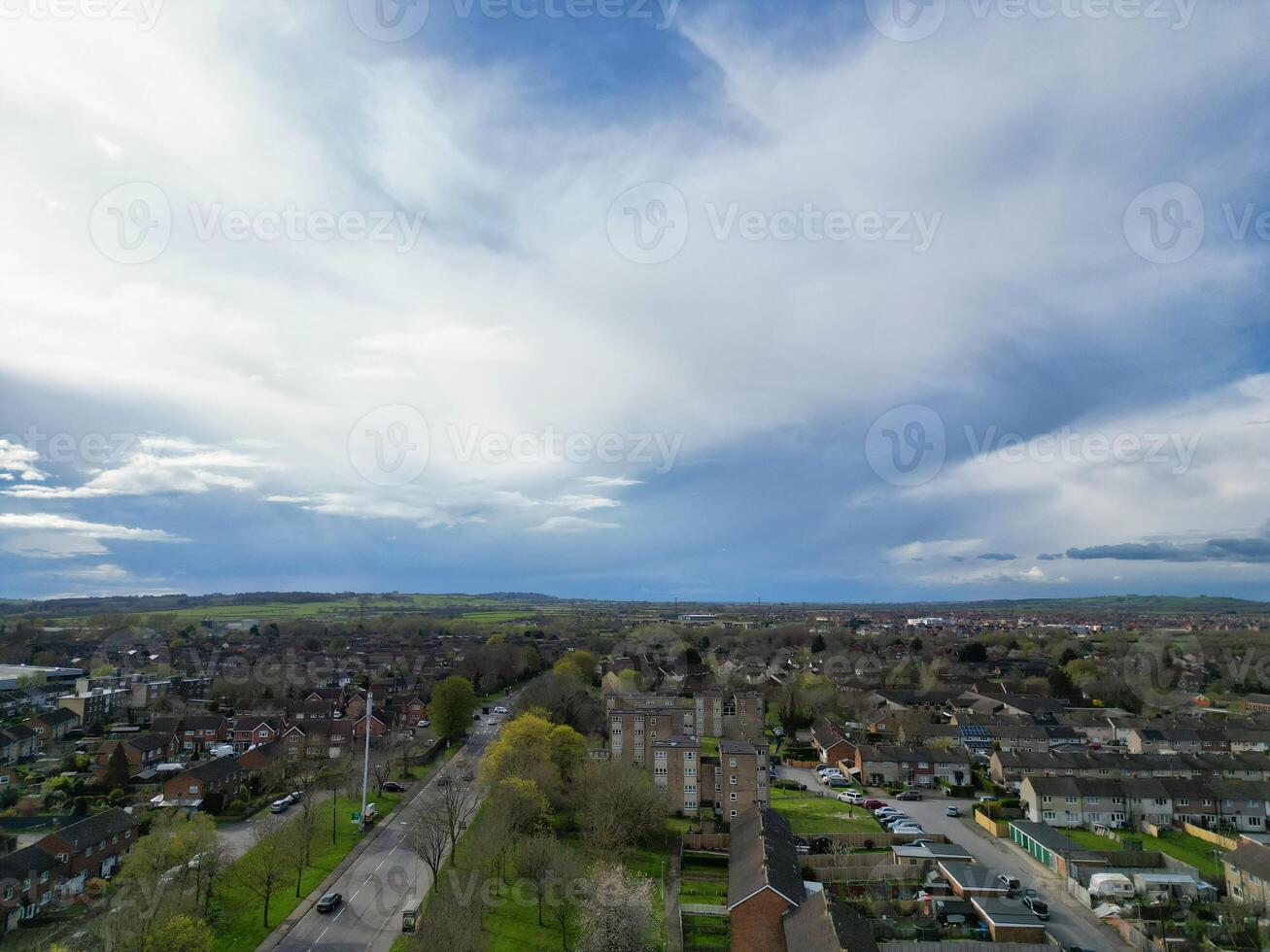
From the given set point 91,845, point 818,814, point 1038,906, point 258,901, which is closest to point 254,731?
point 91,845

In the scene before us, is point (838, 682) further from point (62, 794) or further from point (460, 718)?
point (62, 794)

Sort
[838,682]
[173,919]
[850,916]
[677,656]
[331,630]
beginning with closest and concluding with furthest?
[173,919] < [850,916] < [838,682] < [677,656] < [331,630]

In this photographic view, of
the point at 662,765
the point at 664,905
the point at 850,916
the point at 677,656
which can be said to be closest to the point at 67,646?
the point at 677,656

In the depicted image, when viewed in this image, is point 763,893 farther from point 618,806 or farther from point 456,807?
point 456,807

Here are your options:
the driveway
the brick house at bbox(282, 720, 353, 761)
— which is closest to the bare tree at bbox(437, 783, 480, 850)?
the brick house at bbox(282, 720, 353, 761)

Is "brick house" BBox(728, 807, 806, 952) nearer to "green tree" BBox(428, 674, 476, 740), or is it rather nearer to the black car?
the black car

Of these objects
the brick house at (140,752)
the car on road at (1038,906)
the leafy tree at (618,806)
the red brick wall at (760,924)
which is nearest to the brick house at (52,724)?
the brick house at (140,752)

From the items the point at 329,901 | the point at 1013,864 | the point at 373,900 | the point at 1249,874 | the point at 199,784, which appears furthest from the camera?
the point at 199,784
